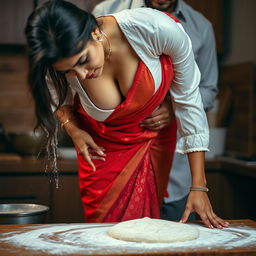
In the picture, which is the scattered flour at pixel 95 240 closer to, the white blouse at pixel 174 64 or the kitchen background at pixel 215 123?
the white blouse at pixel 174 64

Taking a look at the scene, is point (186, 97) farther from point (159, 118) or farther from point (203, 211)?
point (203, 211)

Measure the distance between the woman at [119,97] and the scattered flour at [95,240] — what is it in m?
0.13

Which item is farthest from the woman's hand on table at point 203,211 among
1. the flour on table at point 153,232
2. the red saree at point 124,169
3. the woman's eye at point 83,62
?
the woman's eye at point 83,62

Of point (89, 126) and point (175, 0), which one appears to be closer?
point (89, 126)

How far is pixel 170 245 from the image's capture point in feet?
4.21

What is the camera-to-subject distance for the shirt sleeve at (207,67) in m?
2.30

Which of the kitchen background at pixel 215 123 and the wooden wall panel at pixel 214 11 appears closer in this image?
the kitchen background at pixel 215 123

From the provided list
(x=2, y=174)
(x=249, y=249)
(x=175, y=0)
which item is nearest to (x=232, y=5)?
(x=175, y=0)

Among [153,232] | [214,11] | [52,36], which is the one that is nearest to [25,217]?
[153,232]

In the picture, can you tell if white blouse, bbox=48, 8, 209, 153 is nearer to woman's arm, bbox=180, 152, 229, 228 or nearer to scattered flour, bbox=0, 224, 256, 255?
woman's arm, bbox=180, 152, 229, 228

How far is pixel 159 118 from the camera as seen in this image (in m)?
1.76

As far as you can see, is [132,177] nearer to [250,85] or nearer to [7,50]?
[250,85]

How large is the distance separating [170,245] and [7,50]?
2353 millimetres

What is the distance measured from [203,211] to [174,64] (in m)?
0.44
